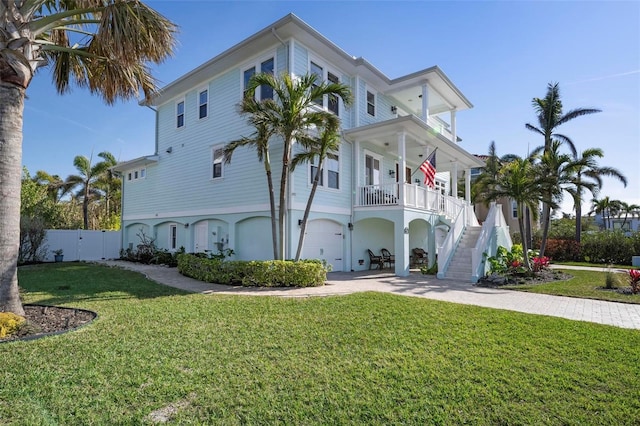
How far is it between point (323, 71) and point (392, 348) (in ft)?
40.2

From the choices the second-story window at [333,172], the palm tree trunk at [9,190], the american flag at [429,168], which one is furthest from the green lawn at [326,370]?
the american flag at [429,168]

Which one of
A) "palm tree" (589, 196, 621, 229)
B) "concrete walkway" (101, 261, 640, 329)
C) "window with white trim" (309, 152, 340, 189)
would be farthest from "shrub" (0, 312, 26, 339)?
"palm tree" (589, 196, 621, 229)

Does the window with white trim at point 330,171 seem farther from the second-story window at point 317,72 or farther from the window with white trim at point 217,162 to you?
the window with white trim at point 217,162

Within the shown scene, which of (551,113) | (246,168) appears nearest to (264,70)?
(246,168)

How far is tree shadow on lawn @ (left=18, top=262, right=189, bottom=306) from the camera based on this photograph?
27.2 ft

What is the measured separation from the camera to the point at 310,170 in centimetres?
1345

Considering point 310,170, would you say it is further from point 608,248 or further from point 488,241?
point 608,248

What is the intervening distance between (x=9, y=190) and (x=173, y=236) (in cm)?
1290

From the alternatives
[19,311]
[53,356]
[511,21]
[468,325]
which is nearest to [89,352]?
[53,356]

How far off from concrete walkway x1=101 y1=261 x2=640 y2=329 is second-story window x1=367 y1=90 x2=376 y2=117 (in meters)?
8.30

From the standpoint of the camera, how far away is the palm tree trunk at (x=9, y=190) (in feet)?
19.2

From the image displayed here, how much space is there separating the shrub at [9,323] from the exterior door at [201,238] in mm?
10599

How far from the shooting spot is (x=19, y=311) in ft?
19.5

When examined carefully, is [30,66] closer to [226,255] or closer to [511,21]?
[226,255]
